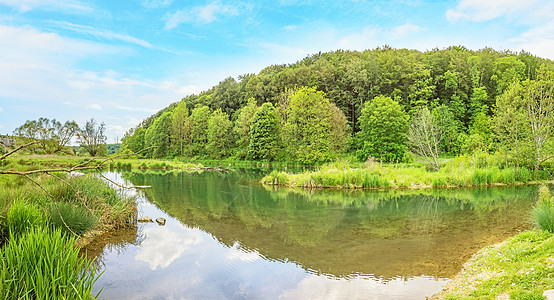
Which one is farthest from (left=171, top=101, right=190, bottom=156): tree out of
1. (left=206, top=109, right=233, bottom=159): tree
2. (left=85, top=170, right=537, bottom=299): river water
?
(left=85, top=170, right=537, bottom=299): river water

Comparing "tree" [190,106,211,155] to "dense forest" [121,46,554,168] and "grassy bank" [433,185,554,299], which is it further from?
"grassy bank" [433,185,554,299]

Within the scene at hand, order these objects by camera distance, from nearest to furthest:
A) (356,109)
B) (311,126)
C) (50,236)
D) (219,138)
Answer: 1. (50,236)
2. (311,126)
3. (356,109)
4. (219,138)

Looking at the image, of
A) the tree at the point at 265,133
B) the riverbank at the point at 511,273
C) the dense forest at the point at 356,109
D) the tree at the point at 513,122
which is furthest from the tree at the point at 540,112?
the tree at the point at 265,133

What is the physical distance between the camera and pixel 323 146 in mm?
38531

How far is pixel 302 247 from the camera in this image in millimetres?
8945

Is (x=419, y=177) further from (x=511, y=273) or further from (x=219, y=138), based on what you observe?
(x=219, y=138)

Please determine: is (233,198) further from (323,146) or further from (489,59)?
(489,59)

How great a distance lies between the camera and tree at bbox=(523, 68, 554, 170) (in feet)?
69.9

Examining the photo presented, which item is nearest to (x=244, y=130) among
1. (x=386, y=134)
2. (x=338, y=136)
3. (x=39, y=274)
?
(x=338, y=136)

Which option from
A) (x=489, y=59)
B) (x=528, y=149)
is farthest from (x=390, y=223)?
(x=489, y=59)

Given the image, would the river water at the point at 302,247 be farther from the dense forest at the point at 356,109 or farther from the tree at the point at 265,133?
the tree at the point at 265,133

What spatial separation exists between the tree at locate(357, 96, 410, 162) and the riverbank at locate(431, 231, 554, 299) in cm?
3312

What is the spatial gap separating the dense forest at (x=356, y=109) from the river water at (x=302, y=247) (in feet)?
59.4

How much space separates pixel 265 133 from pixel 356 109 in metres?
20.3
